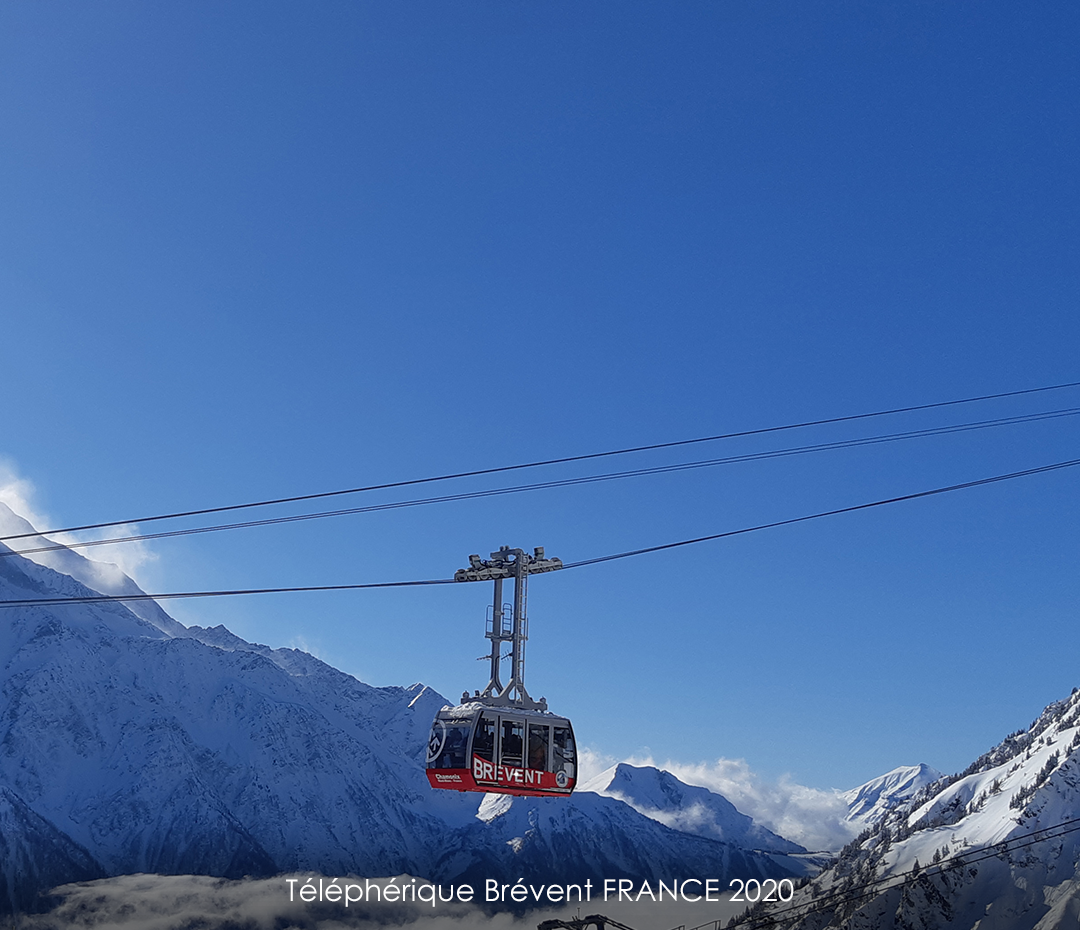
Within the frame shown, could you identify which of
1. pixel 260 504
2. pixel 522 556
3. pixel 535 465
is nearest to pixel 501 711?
pixel 522 556

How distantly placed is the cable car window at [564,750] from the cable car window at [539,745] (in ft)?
1.88

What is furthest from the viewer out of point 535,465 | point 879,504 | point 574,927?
point 574,927

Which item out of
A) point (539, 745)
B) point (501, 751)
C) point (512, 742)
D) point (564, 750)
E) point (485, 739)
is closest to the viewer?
point (485, 739)

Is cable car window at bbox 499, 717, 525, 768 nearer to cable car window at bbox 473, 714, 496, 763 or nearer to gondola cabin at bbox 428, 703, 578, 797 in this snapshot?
gondola cabin at bbox 428, 703, 578, 797

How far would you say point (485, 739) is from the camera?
50.3 meters

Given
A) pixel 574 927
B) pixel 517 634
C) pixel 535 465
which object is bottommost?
pixel 574 927

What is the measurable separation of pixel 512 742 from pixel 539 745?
1.28 m

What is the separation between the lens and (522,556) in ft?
164

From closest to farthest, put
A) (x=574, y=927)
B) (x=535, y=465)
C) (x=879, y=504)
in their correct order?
(x=879, y=504), (x=535, y=465), (x=574, y=927)

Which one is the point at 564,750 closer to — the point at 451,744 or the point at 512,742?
the point at 512,742

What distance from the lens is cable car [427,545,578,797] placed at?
164 feet

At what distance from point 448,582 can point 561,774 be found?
1032 centimetres

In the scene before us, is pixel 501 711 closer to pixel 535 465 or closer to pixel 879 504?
pixel 535 465

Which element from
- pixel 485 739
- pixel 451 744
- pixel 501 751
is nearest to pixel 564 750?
pixel 501 751
